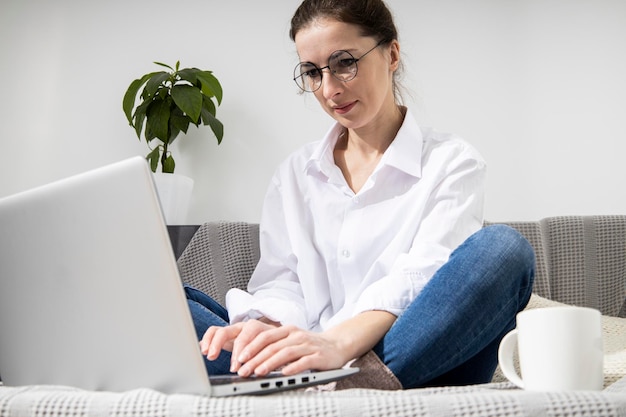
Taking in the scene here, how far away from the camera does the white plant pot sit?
2.32 m

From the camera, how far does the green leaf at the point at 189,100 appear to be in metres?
2.44

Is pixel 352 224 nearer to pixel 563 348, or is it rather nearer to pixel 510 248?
pixel 510 248

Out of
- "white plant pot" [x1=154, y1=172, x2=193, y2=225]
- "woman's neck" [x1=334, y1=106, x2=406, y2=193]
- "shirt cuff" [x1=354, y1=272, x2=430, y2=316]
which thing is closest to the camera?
"shirt cuff" [x1=354, y1=272, x2=430, y2=316]

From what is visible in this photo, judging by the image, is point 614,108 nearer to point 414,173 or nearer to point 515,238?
point 414,173

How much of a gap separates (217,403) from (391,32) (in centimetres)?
98

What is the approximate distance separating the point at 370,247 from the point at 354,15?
0.42 m

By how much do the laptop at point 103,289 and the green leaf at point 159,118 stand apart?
181 cm

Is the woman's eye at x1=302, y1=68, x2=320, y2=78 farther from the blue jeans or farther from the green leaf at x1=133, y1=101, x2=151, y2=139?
the green leaf at x1=133, y1=101, x2=151, y2=139

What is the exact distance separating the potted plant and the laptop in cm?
172

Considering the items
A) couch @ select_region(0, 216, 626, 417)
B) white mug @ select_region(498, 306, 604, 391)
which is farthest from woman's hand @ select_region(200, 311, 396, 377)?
white mug @ select_region(498, 306, 604, 391)

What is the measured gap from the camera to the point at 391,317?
988mm

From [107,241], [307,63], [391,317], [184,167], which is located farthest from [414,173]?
[184,167]

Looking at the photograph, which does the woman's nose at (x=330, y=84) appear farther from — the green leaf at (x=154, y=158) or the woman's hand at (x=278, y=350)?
the green leaf at (x=154, y=158)

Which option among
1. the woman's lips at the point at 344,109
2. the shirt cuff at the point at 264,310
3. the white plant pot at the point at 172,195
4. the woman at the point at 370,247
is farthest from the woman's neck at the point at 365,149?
the white plant pot at the point at 172,195
